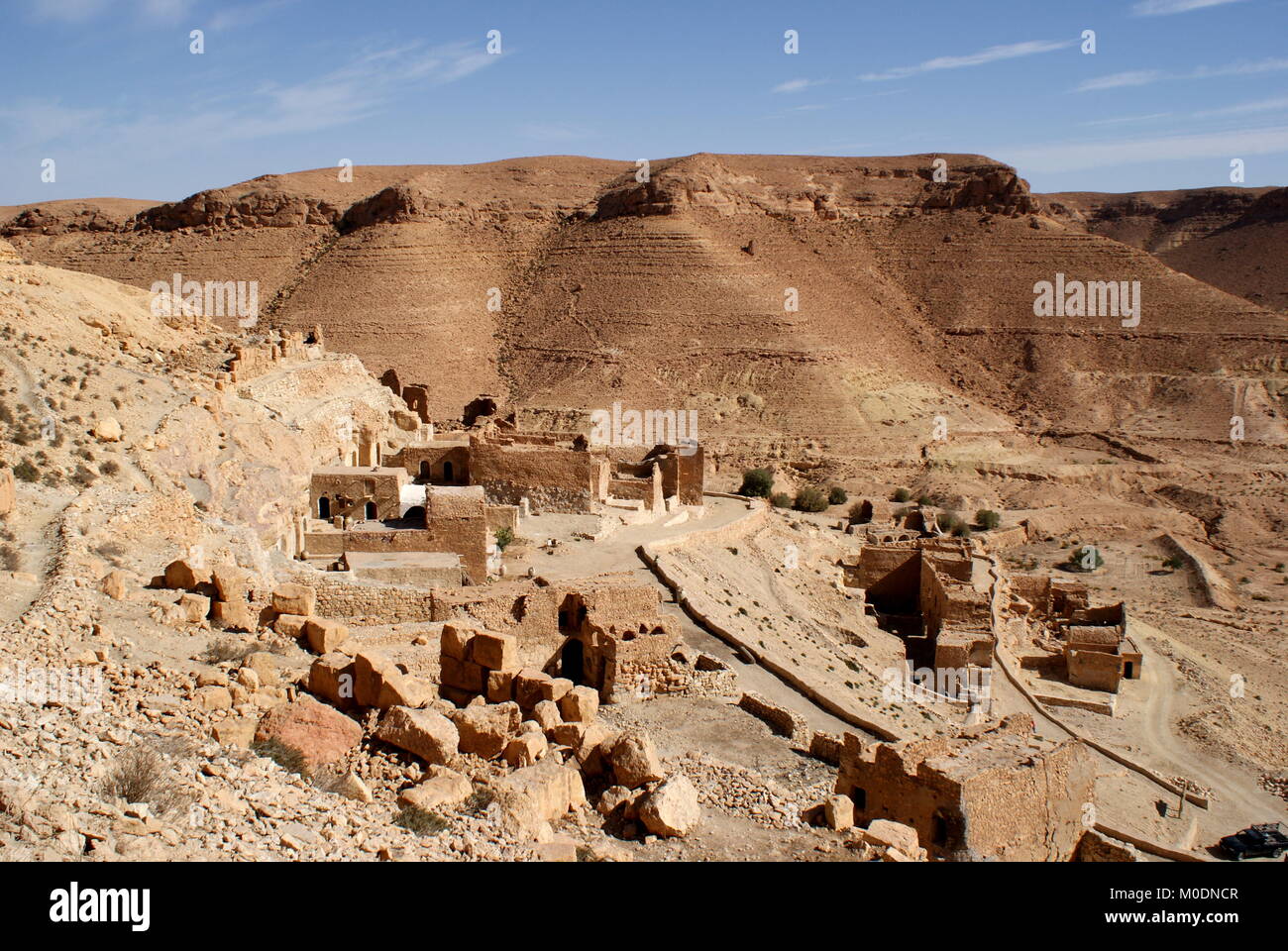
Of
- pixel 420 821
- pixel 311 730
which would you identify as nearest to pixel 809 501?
pixel 311 730

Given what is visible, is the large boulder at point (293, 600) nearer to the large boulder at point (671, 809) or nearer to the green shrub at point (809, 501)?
the large boulder at point (671, 809)

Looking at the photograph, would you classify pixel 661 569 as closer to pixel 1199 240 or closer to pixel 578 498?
pixel 578 498

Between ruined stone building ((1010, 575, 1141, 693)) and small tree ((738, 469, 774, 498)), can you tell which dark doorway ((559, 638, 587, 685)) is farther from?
small tree ((738, 469, 774, 498))

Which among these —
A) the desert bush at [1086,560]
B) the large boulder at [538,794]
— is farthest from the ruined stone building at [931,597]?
the large boulder at [538,794]

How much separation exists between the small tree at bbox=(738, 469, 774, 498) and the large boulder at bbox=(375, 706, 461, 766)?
33.1m

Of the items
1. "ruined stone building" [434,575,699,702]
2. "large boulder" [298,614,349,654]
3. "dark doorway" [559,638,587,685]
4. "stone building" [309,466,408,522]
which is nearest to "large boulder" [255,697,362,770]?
"large boulder" [298,614,349,654]

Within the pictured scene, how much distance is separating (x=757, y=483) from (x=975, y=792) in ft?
109

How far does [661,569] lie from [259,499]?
776 cm

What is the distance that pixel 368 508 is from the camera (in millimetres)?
23375

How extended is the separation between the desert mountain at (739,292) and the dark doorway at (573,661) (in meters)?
36.1

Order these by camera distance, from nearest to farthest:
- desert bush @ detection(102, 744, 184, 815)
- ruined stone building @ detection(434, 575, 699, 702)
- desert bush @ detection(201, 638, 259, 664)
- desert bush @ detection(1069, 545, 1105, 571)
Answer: desert bush @ detection(102, 744, 184, 815) → desert bush @ detection(201, 638, 259, 664) → ruined stone building @ detection(434, 575, 699, 702) → desert bush @ detection(1069, 545, 1105, 571)

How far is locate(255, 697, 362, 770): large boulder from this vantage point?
9.71 metres

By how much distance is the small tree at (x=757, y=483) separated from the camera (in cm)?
4344

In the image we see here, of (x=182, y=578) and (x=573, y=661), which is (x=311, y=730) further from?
(x=573, y=661)
